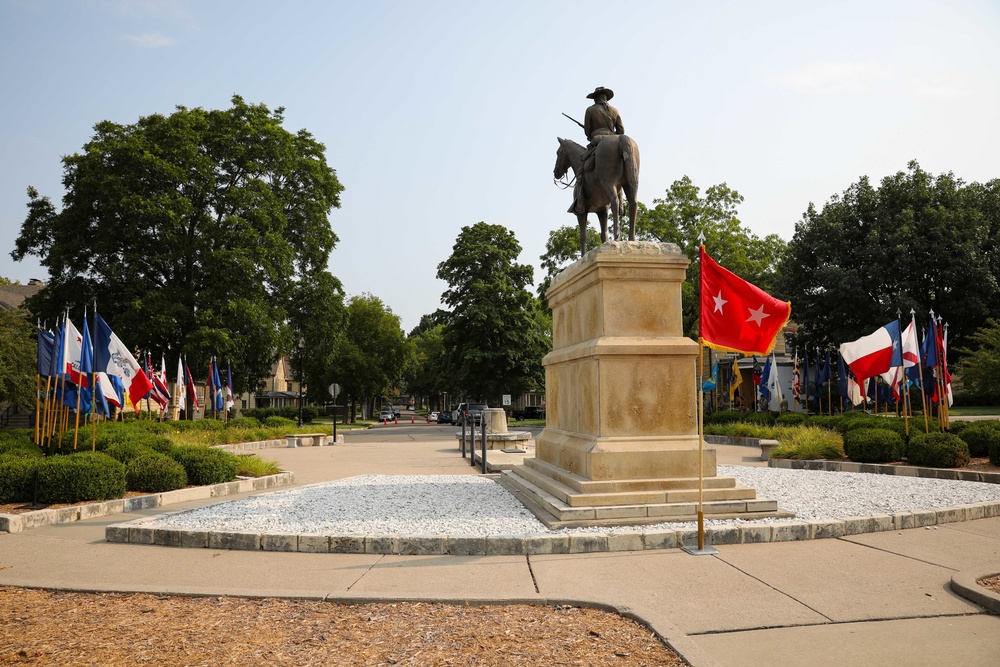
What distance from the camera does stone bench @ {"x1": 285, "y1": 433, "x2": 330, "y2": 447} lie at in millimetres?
29188

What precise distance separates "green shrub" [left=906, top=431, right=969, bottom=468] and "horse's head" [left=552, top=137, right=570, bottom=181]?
9.07 meters

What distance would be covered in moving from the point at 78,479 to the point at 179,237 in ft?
78.6

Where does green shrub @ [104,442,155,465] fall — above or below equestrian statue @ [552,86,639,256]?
below

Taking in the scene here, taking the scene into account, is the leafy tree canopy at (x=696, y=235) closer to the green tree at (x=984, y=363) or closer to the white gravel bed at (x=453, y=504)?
the green tree at (x=984, y=363)

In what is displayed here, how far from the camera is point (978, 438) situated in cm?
1492

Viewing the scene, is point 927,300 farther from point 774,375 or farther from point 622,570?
point 622,570

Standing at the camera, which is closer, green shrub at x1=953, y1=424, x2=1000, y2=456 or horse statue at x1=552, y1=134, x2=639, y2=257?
horse statue at x1=552, y1=134, x2=639, y2=257

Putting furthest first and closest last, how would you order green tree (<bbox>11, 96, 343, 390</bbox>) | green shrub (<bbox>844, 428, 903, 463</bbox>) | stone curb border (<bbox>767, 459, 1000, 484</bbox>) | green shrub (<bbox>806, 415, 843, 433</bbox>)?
green tree (<bbox>11, 96, 343, 390</bbox>) → green shrub (<bbox>806, 415, 843, 433</bbox>) → green shrub (<bbox>844, 428, 903, 463</bbox>) → stone curb border (<bbox>767, 459, 1000, 484</bbox>)

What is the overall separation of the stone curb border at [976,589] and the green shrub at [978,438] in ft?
34.4

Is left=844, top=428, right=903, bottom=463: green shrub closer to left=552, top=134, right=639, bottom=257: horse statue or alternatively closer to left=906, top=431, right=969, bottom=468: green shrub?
left=906, top=431, right=969, bottom=468: green shrub

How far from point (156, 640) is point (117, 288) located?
1290 inches

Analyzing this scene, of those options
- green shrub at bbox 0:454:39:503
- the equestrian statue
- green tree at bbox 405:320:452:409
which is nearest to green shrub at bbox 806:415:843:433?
the equestrian statue

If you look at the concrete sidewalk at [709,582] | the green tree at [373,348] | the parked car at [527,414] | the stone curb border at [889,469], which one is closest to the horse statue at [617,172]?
the concrete sidewalk at [709,582]

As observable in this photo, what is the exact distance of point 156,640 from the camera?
4.80m
